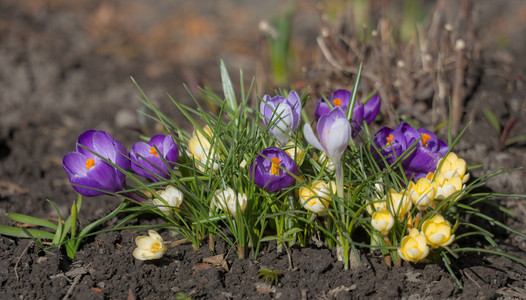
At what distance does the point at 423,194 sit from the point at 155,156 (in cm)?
74

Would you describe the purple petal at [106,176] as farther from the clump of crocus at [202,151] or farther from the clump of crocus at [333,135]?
the clump of crocus at [333,135]

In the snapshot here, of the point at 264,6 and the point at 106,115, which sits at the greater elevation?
the point at 264,6

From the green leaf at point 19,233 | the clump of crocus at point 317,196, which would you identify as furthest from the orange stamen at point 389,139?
the green leaf at point 19,233

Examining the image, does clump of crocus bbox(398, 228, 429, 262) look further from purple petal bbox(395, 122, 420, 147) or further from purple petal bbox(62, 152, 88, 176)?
purple petal bbox(62, 152, 88, 176)

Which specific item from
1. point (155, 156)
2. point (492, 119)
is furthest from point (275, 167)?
point (492, 119)

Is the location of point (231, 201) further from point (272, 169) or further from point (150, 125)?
point (150, 125)

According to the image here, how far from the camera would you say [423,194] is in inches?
50.7

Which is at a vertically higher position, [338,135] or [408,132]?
[408,132]

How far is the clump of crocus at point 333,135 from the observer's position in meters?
1.12

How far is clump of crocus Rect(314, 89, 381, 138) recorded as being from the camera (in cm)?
151

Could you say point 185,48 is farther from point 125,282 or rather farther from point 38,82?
point 125,282

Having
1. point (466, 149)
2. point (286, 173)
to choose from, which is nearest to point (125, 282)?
point (286, 173)

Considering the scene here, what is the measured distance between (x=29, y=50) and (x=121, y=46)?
0.65m

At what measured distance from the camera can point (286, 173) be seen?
1.29 m
